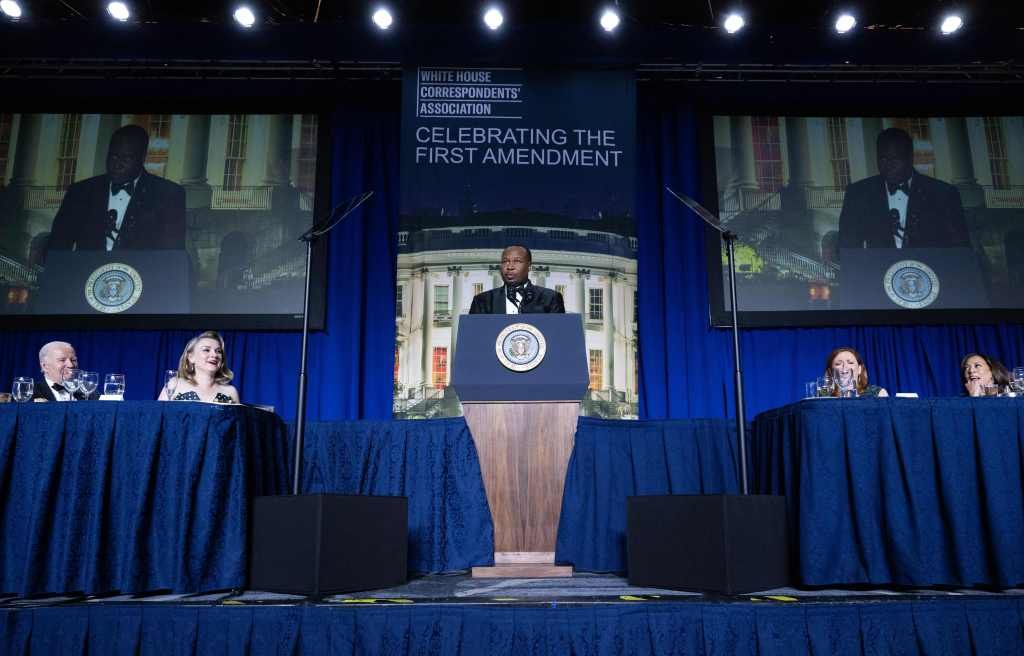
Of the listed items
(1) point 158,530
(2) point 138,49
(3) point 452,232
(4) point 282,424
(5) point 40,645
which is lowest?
(5) point 40,645

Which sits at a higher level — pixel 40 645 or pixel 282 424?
pixel 282 424

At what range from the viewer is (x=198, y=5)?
643 centimetres

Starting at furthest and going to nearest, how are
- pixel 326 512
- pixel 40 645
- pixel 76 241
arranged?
pixel 76 241 < pixel 326 512 < pixel 40 645

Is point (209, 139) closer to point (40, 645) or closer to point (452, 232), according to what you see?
point (452, 232)

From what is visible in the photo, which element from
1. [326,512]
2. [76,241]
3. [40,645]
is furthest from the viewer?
[76,241]

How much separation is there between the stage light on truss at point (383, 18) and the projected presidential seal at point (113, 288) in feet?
8.69

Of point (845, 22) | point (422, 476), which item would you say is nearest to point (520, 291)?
point (422, 476)

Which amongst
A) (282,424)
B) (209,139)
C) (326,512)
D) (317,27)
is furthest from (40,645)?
(209,139)

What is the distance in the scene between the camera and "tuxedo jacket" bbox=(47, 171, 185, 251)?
22.4 ft

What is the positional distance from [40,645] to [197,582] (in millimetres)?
600

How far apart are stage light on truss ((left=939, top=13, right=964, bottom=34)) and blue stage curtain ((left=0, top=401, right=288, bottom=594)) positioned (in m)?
5.44

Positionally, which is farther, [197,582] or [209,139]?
[209,139]

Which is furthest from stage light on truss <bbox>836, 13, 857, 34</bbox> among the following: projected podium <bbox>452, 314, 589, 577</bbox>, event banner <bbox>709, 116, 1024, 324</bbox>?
projected podium <bbox>452, 314, 589, 577</bbox>

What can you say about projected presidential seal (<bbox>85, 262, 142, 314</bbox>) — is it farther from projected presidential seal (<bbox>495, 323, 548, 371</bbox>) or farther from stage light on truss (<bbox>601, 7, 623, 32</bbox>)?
projected presidential seal (<bbox>495, 323, 548, 371</bbox>)
